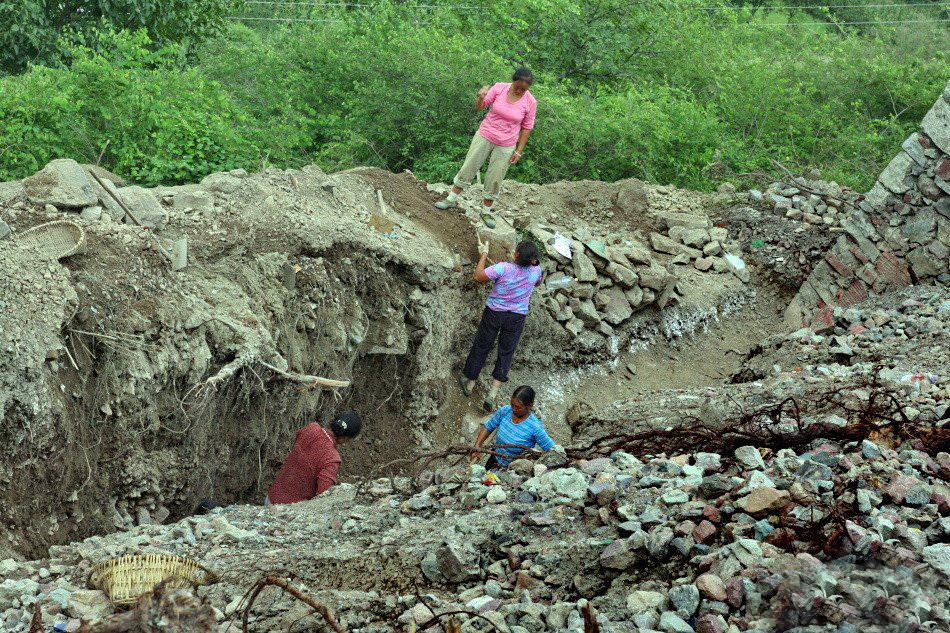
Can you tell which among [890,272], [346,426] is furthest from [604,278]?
[346,426]

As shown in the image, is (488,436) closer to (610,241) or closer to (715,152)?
(610,241)

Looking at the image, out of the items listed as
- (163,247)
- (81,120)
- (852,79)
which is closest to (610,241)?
(163,247)

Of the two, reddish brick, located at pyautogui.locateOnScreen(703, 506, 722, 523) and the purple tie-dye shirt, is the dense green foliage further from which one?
reddish brick, located at pyautogui.locateOnScreen(703, 506, 722, 523)

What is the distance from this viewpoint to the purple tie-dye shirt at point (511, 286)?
8.62m

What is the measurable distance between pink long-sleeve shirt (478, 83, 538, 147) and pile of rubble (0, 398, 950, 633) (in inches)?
175

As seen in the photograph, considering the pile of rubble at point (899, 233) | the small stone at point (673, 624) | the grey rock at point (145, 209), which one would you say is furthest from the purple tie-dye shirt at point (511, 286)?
the small stone at point (673, 624)

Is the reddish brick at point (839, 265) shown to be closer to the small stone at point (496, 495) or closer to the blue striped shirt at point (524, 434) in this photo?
the blue striped shirt at point (524, 434)

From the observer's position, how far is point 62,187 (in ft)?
24.2

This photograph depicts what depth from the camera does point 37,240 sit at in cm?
674

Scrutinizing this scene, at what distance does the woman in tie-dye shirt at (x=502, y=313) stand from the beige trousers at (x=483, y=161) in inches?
34.2

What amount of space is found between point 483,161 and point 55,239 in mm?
4348

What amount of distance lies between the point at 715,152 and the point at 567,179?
269 cm

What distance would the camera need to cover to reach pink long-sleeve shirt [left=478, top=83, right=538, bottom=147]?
9.34m

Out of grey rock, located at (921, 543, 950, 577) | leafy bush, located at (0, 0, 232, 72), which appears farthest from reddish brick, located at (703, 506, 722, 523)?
leafy bush, located at (0, 0, 232, 72)
